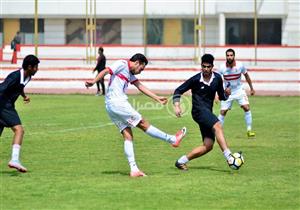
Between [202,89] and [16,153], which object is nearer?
[16,153]

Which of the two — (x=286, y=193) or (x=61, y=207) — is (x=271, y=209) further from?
(x=61, y=207)

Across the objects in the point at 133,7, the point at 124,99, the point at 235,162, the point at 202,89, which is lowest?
the point at 235,162

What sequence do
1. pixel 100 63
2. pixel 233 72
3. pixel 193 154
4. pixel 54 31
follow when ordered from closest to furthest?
pixel 193 154, pixel 233 72, pixel 100 63, pixel 54 31

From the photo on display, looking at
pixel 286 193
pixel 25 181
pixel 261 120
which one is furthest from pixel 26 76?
pixel 261 120

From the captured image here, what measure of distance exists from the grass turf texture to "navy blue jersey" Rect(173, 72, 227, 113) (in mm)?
1091

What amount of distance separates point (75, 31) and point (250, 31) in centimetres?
1270

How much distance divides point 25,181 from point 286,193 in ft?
12.8

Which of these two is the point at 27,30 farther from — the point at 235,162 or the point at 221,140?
the point at 235,162

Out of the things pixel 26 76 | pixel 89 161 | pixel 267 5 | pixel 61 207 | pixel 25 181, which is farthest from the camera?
pixel 267 5

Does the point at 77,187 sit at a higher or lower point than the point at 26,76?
lower

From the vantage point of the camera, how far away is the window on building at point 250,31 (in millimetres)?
71875

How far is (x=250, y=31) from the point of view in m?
71.9

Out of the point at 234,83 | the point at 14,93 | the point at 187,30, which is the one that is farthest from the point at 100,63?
the point at 14,93

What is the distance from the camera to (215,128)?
1673 centimetres
